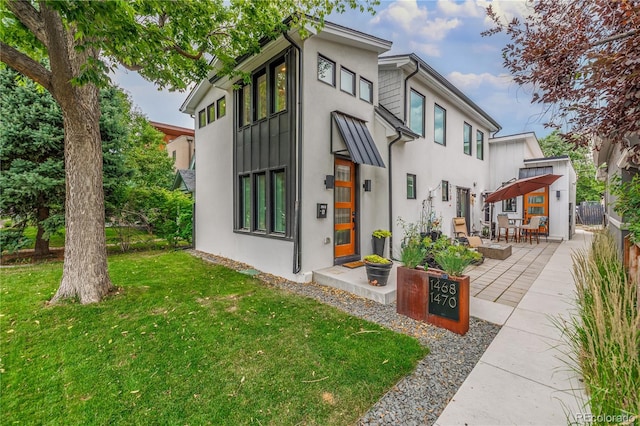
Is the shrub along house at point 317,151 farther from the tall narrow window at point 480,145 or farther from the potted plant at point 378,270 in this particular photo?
the tall narrow window at point 480,145

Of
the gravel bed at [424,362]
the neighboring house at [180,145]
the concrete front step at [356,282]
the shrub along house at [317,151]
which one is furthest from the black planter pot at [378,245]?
the neighboring house at [180,145]

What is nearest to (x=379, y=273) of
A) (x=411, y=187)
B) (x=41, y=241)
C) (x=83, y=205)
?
(x=411, y=187)

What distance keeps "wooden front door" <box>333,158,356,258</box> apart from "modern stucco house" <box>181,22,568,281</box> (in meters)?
0.03

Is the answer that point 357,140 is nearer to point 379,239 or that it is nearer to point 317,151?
point 317,151

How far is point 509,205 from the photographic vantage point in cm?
1424

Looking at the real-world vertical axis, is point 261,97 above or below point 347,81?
below

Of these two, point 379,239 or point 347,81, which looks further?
point 379,239

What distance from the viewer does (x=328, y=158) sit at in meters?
6.79

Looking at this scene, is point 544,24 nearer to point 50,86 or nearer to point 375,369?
point 375,369

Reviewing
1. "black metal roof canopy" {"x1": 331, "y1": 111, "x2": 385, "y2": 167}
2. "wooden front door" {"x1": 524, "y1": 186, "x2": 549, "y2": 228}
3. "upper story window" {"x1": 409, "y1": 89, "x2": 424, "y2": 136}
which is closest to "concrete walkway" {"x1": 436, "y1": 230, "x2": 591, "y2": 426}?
"black metal roof canopy" {"x1": 331, "y1": 111, "x2": 385, "y2": 167}

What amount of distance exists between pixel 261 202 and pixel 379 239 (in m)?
3.48

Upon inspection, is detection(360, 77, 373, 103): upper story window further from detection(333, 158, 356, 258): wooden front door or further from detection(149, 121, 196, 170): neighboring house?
detection(149, 121, 196, 170): neighboring house

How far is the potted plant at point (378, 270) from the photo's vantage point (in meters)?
5.50

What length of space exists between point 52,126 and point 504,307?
12468 millimetres
